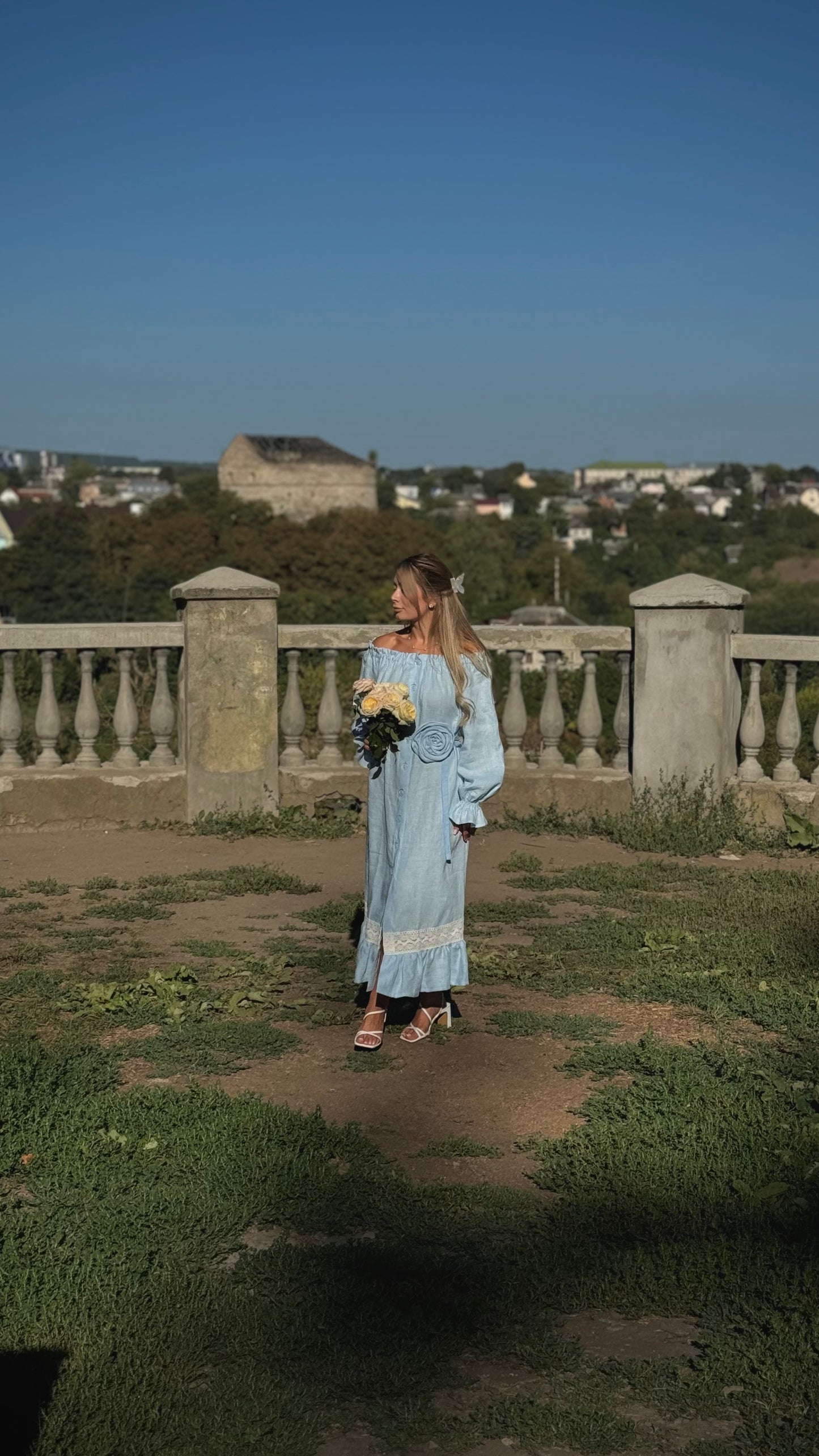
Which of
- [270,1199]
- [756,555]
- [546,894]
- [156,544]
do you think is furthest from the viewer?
[756,555]

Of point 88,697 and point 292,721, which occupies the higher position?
point 88,697

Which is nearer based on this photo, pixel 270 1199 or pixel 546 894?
pixel 270 1199

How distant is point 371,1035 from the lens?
5395 mm

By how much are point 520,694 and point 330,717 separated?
115cm

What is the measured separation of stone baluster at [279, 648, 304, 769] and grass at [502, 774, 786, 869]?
1.34m

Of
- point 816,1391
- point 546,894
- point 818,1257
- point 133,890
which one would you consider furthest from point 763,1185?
point 133,890

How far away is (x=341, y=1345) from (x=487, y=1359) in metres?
0.30

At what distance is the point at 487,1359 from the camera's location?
335cm

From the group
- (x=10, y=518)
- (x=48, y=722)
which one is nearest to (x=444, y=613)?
(x=48, y=722)

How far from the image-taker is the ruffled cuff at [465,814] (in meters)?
5.47

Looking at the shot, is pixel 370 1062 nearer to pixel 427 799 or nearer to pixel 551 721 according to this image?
pixel 427 799

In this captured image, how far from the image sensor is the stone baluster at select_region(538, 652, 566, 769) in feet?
31.7

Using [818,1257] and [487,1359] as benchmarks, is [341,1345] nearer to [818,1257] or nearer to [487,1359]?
[487,1359]

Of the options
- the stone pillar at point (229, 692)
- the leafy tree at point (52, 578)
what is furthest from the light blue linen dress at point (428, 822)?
the leafy tree at point (52, 578)
